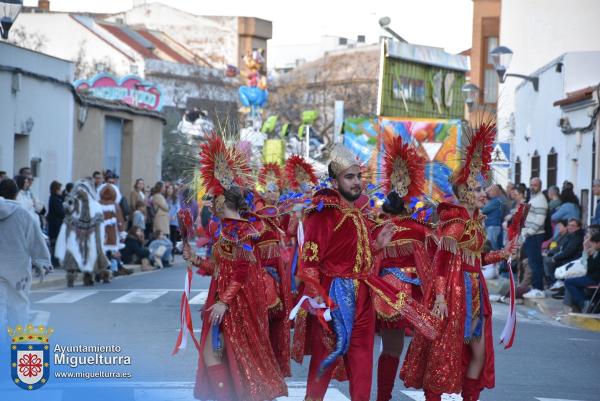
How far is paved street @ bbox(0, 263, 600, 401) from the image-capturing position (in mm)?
10227

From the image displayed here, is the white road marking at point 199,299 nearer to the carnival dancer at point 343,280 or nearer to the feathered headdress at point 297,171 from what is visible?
the feathered headdress at point 297,171

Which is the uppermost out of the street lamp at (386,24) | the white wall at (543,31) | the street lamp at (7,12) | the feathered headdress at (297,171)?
the white wall at (543,31)

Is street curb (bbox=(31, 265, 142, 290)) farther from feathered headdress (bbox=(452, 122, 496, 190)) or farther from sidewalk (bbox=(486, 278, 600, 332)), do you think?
feathered headdress (bbox=(452, 122, 496, 190))

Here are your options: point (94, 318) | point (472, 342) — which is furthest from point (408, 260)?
point (94, 318)

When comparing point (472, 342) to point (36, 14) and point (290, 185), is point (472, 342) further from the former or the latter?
point (36, 14)

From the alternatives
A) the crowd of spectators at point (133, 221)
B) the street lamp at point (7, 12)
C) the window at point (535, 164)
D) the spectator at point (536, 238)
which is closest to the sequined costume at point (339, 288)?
the street lamp at point (7, 12)

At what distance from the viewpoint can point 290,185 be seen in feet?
48.2

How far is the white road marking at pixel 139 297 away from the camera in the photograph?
714 inches

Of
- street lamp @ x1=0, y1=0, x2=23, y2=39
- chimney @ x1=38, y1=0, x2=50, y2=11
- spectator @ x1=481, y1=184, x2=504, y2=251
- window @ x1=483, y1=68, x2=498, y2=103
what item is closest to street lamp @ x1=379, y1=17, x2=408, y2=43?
spectator @ x1=481, y1=184, x2=504, y2=251

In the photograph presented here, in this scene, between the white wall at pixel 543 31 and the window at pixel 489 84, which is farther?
the window at pixel 489 84

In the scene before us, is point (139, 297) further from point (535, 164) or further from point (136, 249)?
point (535, 164)

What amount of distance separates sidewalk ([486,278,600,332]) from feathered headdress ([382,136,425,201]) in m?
7.54

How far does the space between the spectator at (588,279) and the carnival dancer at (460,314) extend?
827 cm

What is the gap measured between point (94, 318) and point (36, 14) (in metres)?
57.6
